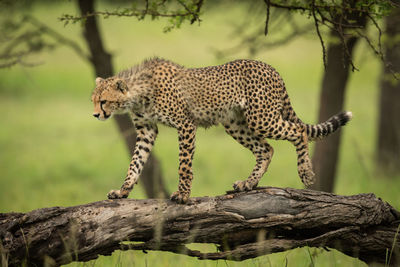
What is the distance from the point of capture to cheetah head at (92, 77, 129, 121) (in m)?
5.49

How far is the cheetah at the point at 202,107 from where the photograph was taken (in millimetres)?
5672

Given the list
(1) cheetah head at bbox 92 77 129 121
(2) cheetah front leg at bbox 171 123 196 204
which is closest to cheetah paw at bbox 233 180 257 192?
(2) cheetah front leg at bbox 171 123 196 204

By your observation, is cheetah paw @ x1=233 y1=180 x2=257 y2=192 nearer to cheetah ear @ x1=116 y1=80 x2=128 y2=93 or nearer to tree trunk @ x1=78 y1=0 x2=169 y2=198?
cheetah ear @ x1=116 y1=80 x2=128 y2=93

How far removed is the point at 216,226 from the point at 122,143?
13.7 metres

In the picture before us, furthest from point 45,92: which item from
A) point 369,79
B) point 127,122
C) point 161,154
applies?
point 127,122

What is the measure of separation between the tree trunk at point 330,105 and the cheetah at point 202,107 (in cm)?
194

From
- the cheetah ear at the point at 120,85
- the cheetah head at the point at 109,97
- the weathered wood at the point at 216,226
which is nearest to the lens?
the weathered wood at the point at 216,226

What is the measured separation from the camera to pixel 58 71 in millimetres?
27141

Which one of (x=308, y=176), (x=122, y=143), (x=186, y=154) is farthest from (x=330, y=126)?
(x=122, y=143)

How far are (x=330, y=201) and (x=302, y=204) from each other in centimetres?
27

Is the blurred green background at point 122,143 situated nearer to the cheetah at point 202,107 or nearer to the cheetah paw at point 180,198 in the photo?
the cheetah paw at point 180,198

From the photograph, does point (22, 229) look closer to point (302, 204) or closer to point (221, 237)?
point (221, 237)

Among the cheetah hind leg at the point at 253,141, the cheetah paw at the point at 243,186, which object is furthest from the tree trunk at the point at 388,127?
the cheetah paw at the point at 243,186

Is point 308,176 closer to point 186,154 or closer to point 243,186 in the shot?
point 243,186
